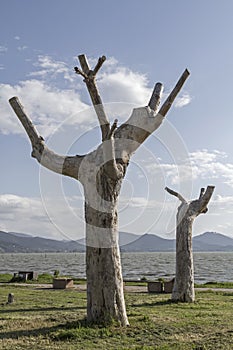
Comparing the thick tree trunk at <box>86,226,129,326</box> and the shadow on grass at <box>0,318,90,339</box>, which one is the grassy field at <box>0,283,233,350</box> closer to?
the shadow on grass at <box>0,318,90,339</box>

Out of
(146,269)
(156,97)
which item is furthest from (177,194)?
(146,269)

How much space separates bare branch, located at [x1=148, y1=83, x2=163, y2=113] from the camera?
1238 centimetres

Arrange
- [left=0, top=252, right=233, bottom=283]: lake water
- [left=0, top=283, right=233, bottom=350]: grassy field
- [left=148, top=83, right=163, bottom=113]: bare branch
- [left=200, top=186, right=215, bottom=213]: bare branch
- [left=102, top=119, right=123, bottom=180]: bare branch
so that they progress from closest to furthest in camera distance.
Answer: [left=0, top=283, right=233, bottom=350]: grassy field
[left=102, top=119, right=123, bottom=180]: bare branch
[left=148, top=83, right=163, bottom=113]: bare branch
[left=200, top=186, right=215, bottom=213]: bare branch
[left=0, top=252, right=233, bottom=283]: lake water

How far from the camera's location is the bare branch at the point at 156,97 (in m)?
12.4

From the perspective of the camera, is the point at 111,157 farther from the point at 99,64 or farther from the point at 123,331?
the point at 123,331

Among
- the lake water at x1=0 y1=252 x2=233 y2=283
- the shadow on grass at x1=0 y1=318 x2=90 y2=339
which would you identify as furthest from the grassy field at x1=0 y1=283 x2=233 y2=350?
the lake water at x1=0 y1=252 x2=233 y2=283

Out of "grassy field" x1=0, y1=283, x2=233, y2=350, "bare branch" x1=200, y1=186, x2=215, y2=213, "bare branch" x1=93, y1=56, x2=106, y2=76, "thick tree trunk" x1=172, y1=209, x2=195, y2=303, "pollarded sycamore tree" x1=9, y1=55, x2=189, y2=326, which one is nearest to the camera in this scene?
"grassy field" x1=0, y1=283, x2=233, y2=350

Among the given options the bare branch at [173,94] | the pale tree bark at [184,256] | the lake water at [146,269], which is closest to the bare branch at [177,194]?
the pale tree bark at [184,256]

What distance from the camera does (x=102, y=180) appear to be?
10953 mm

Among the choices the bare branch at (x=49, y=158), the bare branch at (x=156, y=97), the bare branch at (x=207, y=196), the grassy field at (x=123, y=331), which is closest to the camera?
the grassy field at (x=123, y=331)

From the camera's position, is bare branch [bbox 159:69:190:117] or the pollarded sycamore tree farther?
bare branch [bbox 159:69:190:117]

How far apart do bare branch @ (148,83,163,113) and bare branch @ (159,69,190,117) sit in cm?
25

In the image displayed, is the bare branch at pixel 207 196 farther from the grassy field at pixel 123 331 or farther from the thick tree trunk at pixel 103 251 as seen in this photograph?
the thick tree trunk at pixel 103 251

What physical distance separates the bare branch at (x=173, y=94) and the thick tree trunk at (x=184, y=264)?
20.3ft
